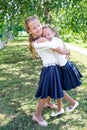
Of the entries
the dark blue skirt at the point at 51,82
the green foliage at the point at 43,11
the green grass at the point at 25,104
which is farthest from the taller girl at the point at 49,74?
the green foliage at the point at 43,11

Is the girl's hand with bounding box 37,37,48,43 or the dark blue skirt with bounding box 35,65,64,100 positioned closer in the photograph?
the girl's hand with bounding box 37,37,48,43

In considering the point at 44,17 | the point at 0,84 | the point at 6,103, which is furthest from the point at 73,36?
the point at 6,103

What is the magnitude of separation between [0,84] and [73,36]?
3123 millimetres

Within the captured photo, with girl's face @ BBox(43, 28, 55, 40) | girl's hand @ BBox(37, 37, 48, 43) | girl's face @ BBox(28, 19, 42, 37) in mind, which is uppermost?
girl's face @ BBox(28, 19, 42, 37)

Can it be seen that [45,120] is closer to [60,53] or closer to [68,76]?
[68,76]

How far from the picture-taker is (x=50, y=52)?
12.4ft

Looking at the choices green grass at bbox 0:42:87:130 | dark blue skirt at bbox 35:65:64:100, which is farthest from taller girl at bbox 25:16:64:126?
green grass at bbox 0:42:87:130

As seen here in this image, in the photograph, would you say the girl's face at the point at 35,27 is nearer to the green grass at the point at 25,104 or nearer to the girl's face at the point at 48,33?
the girl's face at the point at 48,33

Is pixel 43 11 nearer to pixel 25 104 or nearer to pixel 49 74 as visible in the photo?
pixel 25 104

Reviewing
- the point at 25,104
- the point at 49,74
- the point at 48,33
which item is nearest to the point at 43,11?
the point at 25,104

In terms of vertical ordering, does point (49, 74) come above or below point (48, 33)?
below

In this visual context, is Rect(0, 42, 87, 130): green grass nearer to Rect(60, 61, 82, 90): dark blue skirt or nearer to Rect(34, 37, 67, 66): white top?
Rect(60, 61, 82, 90): dark blue skirt

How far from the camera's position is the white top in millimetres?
3701

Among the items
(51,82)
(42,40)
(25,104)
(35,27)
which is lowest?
(25,104)
